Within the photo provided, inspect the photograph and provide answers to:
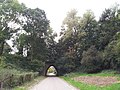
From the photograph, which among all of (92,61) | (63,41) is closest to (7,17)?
(92,61)

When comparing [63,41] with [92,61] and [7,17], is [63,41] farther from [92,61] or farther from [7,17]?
[7,17]

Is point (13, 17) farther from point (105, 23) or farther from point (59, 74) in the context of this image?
point (59, 74)

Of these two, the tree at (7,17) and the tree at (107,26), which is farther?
the tree at (107,26)

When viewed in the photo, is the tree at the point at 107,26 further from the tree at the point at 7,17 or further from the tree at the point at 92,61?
the tree at the point at 7,17

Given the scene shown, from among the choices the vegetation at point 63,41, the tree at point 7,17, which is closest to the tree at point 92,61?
the vegetation at point 63,41

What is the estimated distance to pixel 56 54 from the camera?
250 feet

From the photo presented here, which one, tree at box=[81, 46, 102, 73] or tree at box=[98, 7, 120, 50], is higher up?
tree at box=[98, 7, 120, 50]

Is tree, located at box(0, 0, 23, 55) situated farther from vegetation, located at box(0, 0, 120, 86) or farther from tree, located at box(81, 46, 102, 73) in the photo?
tree, located at box(81, 46, 102, 73)

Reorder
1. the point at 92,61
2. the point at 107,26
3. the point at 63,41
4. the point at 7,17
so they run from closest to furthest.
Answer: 1. the point at 7,17
2. the point at 92,61
3. the point at 107,26
4. the point at 63,41

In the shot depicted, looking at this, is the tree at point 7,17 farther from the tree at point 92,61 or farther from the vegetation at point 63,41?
the tree at point 92,61

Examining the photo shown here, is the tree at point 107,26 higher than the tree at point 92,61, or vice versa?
the tree at point 107,26

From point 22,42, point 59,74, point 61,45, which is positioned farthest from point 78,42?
point 22,42

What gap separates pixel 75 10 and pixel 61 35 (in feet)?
25.5

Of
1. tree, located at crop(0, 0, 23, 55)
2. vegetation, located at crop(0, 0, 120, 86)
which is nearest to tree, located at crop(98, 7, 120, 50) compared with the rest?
vegetation, located at crop(0, 0, 120, 86)
